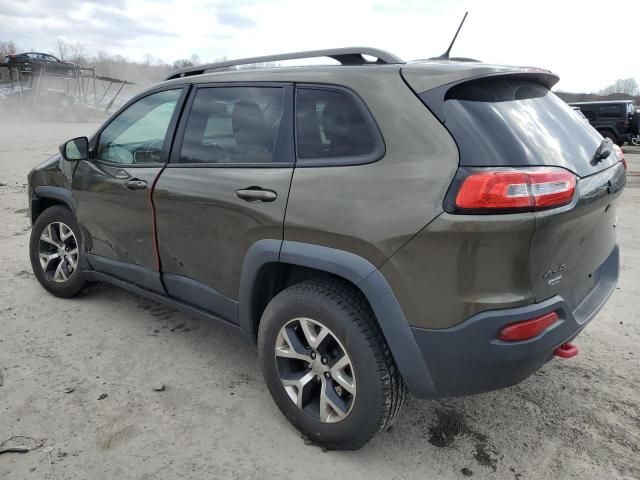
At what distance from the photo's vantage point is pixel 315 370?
2428 millimetres

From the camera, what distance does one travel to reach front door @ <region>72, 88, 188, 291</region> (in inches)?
126

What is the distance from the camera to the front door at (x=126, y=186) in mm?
3211

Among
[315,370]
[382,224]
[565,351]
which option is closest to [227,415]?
[315,370]

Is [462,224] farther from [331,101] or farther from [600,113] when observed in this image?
[600,113]

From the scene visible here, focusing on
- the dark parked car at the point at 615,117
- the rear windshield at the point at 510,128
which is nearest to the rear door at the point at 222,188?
the rear windshield at the point at 510,128

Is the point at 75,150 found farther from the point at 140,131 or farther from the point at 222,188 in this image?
the point at 222,188

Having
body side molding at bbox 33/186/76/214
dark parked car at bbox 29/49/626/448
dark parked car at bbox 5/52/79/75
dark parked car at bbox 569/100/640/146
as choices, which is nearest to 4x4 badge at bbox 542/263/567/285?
dark parked car at bbox 29/49/626/448

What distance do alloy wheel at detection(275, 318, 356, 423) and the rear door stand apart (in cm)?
44

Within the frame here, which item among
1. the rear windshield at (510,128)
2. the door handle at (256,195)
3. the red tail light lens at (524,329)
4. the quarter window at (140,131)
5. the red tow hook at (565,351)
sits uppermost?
the rear windshield at (510,128)

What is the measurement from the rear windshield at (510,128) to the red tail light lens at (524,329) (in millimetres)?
610

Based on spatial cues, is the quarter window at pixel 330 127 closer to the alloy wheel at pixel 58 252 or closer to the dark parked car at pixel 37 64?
the alloy wheel at pixel 58 252

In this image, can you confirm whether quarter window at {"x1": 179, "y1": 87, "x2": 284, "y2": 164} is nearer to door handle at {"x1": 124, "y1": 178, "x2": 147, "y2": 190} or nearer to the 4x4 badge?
door handle at {"x1": 124, "y1": 178, "x2": 147, "y2": 190}

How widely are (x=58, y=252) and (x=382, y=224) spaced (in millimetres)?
3137

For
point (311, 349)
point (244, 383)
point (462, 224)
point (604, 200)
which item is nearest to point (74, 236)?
point (244, 383)
